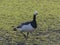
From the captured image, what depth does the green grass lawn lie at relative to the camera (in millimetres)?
11016

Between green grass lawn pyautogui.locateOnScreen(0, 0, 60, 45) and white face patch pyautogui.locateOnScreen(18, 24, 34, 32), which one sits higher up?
white face patch pyautogui.locateOnScreen(18, 24, 34, 32)

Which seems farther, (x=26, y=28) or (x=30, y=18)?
(x=30, y=18)

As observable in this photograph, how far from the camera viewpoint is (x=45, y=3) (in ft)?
52.4

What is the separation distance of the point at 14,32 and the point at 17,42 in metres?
1.16

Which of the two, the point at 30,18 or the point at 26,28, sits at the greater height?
the point at 26,28

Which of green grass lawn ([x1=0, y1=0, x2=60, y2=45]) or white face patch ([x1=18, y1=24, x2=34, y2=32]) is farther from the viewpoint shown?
green grass lawn ([x1=0, y1=0, x2=60, y2=45])

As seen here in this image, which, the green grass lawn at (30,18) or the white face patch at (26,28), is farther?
the green grass lawn at (30,18)

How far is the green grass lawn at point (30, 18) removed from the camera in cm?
1102

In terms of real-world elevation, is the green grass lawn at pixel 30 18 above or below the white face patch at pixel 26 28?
below

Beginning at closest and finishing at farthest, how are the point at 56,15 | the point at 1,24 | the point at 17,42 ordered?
the point at 17,42
the point at 1,24
the point at 56,15

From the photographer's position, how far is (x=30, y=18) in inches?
529

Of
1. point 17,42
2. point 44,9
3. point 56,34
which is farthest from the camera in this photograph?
point 44,9

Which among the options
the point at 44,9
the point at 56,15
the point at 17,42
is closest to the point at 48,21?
the point at 56,15

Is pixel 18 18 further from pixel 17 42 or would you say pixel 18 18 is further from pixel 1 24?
pixel 17 42
